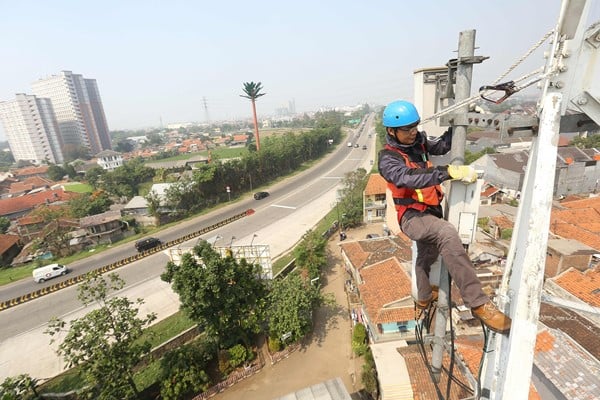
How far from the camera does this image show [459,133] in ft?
9.53

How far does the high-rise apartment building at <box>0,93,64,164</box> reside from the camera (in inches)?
3632

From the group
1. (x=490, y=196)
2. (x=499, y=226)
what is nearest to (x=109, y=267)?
(x=499, y=226)

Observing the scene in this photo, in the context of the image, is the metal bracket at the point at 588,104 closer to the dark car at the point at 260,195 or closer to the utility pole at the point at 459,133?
the utility pole at the point at 459,133

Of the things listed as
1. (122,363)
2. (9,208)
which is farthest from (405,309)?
(9,208)

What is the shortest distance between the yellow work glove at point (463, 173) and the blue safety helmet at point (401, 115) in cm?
69

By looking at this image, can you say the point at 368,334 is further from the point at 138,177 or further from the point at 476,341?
the point at 138,177

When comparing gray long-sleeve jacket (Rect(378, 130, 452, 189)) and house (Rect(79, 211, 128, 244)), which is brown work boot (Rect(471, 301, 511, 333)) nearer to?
gray long-sleeve jacket (Rect(378, 130, 452, 189))

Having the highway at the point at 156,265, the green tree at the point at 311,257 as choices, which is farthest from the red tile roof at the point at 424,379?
the highway at the point at 156,265

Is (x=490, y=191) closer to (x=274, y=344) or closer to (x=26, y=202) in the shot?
(x=274, y=344)

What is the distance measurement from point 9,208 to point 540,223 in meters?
60.0

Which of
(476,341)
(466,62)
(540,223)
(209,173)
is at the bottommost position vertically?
(476,341)

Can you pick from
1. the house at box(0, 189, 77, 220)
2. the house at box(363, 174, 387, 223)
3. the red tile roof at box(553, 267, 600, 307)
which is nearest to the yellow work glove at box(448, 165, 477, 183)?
the red tile roof at box(553, 267, 600, 307)

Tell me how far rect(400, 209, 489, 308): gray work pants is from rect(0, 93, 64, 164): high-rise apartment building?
404 feet

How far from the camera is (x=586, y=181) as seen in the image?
30469mm
